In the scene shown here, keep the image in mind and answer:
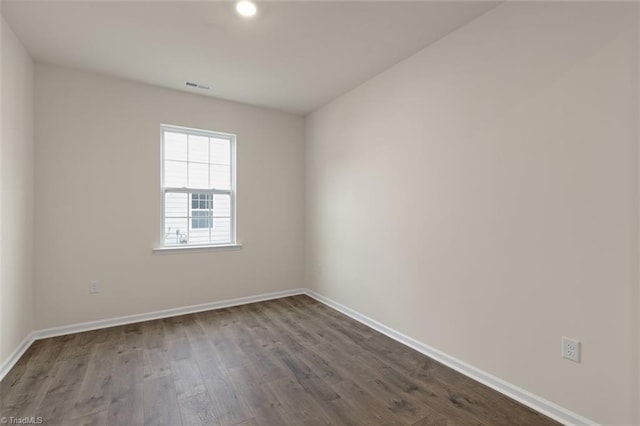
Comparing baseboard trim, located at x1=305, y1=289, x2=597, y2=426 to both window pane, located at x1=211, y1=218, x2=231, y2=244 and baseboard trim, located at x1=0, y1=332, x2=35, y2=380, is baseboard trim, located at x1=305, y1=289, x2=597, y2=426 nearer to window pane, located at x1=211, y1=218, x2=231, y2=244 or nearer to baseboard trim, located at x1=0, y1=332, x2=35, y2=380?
window pane, located at x1=211, y1=218, x2=231, y2=244

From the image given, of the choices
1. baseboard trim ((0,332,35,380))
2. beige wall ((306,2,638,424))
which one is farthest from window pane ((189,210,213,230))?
beige wall ((306,2,638,424))

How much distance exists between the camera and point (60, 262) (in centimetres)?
293

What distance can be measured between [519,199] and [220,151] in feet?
11.1

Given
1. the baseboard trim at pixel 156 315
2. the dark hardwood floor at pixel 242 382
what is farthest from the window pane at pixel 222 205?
the dark hardwood floor at pixel 242 382

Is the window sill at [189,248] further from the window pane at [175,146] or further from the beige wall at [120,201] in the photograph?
the window pane at [175,146]

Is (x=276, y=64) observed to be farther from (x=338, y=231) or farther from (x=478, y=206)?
(x=478, y=206)

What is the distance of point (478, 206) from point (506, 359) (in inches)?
42.1

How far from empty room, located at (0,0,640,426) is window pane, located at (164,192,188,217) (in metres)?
0.01

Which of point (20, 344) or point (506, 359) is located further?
point (20, 344)

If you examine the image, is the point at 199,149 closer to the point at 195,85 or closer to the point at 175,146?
the point at 175,146

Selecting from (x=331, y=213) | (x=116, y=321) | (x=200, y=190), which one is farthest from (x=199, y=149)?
(x=116, y=321)

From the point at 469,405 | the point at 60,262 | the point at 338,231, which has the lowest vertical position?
the point at 469,405

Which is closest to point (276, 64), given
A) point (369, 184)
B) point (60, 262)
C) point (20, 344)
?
point (369, 184)

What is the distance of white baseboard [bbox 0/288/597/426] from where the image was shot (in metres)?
1.77
